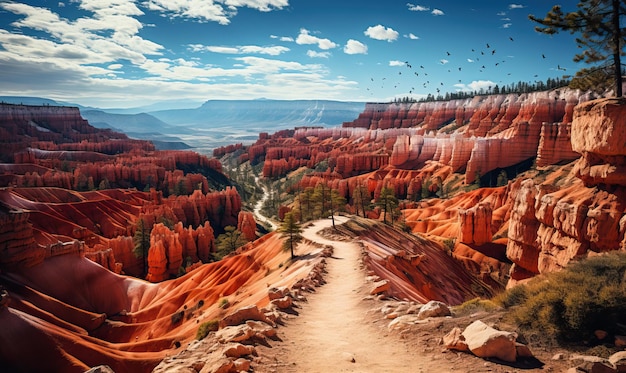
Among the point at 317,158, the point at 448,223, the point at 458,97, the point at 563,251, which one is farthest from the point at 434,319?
the point at 458,97

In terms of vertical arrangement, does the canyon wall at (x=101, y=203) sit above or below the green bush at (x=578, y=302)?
below

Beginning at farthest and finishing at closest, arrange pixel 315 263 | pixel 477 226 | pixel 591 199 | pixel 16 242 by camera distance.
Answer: pixel 477 226 → pixel 16 242 → pixel 315 263 → pixel 591 199

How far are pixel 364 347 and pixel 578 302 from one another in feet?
18.0

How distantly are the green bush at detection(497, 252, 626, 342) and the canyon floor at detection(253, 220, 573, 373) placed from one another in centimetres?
73

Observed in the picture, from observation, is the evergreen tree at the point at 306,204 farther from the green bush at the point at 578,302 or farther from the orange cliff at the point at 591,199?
the green bush at the point at 578,302

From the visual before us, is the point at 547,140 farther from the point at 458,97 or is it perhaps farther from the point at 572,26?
the point at 458,97

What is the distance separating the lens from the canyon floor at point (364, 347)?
8453 mm

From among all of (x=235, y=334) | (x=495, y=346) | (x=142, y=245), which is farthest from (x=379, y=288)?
(x=142, y=245)

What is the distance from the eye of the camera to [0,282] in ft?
91.6

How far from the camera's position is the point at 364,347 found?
428 inches

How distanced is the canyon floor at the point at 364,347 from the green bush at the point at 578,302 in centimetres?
73

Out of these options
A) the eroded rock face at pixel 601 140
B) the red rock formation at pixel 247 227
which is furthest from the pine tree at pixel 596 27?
the red rock formation at pixel 247 227

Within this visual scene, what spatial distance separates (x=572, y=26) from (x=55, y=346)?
1359 inches

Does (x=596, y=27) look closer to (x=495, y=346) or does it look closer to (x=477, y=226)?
(x=495, y=346)
